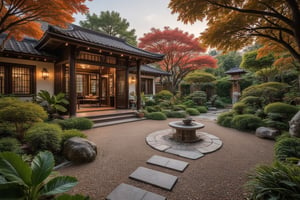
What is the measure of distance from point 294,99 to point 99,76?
40.0ft

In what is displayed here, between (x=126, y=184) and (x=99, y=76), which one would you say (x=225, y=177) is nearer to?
(x=126, y=184)

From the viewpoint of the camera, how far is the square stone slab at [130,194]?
6.84ft

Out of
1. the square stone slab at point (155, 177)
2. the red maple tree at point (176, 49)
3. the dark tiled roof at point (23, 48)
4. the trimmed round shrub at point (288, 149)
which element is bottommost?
the square stone slab at point (155, 177)

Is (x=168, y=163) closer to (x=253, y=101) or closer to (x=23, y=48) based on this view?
(x=253, y=101)

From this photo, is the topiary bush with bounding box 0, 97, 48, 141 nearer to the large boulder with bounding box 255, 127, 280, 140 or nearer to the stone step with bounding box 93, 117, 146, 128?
the stone step with bounding box 93, 117, 146, 128

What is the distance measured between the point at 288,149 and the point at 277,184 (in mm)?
2084

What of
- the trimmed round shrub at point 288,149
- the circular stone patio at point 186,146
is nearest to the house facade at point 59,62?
the circular stone patio at point 186,146

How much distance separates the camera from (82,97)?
11.0 m

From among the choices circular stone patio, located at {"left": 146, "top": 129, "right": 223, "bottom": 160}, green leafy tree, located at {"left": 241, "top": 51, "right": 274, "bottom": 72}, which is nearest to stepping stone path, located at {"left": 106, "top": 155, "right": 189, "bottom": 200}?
circular stone patio, located at {"left": 146, "top": 129, "right": 223, "bottom": 160}

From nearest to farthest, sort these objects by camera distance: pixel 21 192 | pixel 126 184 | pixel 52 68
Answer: pixel 21 192, pixel 126 184, pixel 52 68

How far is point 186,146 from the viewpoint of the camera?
167 inches

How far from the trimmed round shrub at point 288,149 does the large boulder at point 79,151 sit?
14.4ft

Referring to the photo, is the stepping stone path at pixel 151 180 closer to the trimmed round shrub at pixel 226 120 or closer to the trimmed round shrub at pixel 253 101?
the trimmed round shrub at pixel 226 120

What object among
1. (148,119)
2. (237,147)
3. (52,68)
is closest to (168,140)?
(237,147)
